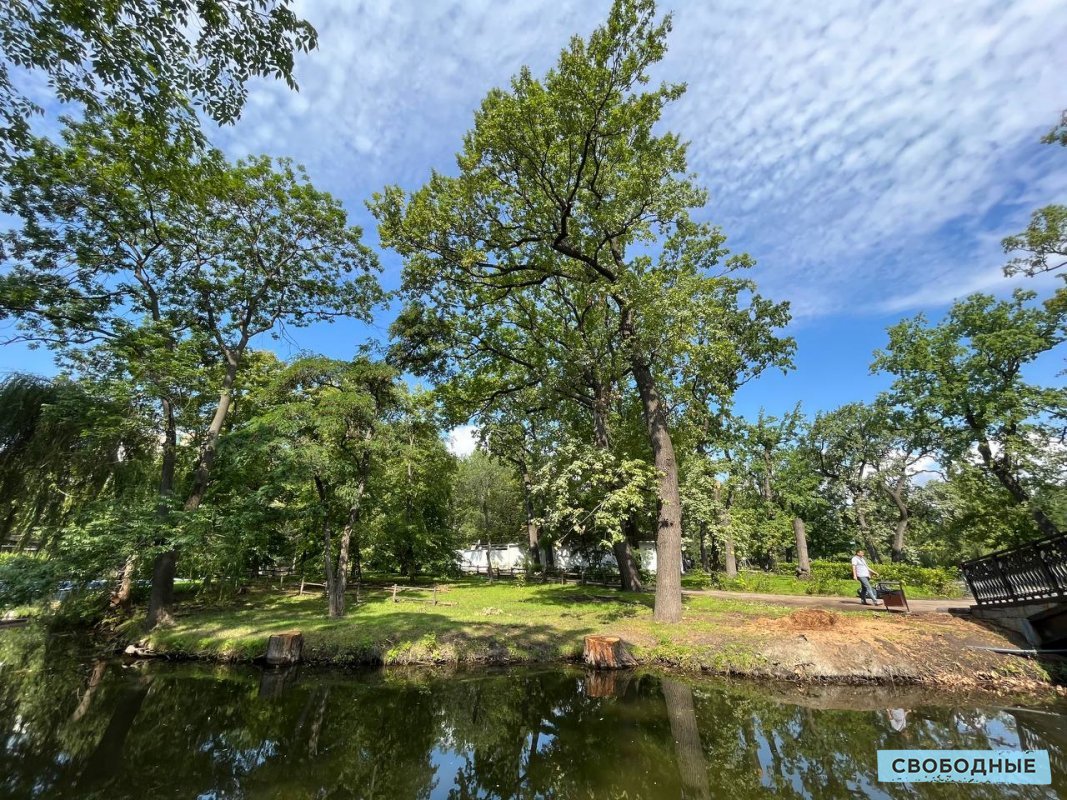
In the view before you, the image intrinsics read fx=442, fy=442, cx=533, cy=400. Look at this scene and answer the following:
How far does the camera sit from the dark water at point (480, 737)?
5.46 metres

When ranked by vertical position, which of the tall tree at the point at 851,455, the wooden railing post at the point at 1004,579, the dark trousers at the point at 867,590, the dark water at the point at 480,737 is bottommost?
the dark water at the point at 480,737

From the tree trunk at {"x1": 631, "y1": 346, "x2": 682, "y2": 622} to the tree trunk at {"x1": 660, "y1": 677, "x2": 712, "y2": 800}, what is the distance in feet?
11.7

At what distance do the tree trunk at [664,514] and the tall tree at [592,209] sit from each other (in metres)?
0.03

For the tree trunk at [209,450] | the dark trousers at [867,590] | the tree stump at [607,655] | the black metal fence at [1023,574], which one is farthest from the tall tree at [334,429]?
the black metal fence at [1023,574]

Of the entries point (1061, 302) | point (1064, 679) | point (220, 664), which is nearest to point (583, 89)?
point (1064, 679)

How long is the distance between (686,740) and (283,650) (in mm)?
9660

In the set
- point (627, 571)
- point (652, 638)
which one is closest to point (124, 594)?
point (652, 638)

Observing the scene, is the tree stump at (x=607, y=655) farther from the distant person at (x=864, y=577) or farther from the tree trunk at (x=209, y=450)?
the tree trunk at (x=209, y=450)

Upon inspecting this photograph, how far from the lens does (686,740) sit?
6578 mm

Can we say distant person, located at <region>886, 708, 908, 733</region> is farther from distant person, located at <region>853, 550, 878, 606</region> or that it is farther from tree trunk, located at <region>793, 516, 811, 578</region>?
tree trunk, located at <region>793, 516, 811, 578</region>

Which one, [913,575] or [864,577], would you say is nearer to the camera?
[864,577]

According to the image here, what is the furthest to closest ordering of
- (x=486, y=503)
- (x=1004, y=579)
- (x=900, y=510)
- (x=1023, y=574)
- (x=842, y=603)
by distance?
(x=486, y=503)
(x=900, y=510)
(x=842, y=603)
(x=1004, y=579)
(x=1023, y=574)

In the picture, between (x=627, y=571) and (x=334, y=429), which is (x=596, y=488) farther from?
(x=334, y=429)

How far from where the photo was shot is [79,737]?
6.97m
